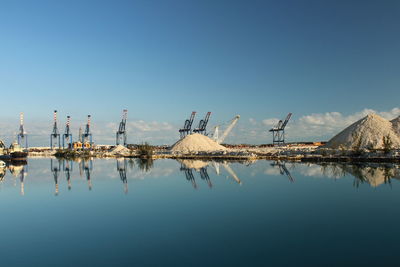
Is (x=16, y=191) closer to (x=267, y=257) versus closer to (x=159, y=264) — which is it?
(x=159, y=264)

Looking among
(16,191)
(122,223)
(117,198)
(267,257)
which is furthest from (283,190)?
(16,191)

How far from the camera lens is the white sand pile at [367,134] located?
→ 168 ft

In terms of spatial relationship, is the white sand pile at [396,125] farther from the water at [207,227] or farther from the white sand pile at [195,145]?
the water at [207,227]

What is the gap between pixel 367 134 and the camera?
174ft

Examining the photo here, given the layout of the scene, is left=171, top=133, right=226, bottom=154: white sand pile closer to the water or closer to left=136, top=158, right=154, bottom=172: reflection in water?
left=136, top=158, right=154, bottom=172: reflection in water

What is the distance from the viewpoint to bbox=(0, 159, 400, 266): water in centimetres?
830

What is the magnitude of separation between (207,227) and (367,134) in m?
49.1

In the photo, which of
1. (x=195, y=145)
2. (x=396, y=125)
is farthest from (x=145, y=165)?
(x=396, y=125)

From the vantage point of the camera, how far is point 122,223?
482 inches

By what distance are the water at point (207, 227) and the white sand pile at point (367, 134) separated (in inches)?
1328

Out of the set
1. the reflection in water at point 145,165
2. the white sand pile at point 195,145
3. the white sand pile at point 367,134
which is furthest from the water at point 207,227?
the white sand pile at point 195,145

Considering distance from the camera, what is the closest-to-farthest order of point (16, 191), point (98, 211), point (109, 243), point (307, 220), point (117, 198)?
point (109, 243)
point (307, 220)
point (98, 211)
point (117, 198)
point (16, 191)

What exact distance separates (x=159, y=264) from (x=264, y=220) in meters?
5.22

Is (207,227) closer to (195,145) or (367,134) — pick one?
(367,134)
